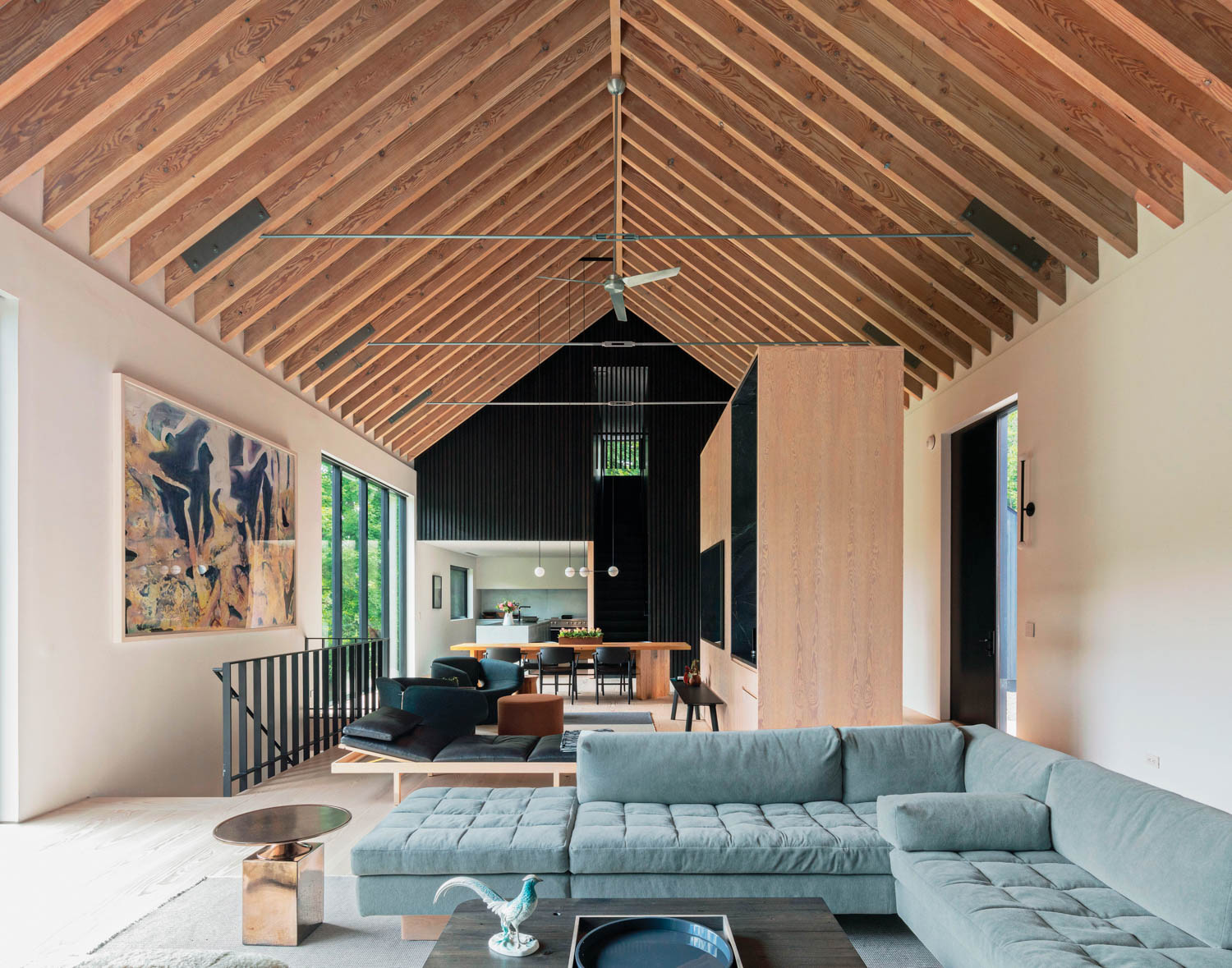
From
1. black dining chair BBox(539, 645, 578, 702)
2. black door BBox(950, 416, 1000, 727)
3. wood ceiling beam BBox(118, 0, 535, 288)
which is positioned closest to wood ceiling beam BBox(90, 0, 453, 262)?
wood ceiling beam BBox(118, 0, 535, 288)

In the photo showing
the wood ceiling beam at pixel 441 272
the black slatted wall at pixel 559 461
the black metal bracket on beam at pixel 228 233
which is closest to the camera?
the black metal bracket on beam at pixel 228 233

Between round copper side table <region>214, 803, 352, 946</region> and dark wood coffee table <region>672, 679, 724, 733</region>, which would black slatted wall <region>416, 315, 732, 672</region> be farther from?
round copper side table <region>214, 803, 352, 946</region>

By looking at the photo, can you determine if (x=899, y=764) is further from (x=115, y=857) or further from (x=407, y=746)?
(x=115, y=857)

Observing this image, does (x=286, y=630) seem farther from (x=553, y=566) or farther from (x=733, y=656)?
(x=553, y=566)

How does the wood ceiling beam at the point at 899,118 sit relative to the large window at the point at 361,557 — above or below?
above

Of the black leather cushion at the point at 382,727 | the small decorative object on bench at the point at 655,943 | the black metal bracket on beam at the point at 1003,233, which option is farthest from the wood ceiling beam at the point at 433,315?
the small decorative object on bench at the point at 655,943

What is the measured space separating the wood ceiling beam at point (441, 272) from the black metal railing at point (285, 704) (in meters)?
2.72

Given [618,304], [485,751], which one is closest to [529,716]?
[485,751]

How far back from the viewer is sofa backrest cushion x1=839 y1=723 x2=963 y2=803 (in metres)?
4.34

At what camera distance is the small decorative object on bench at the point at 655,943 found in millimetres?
2520

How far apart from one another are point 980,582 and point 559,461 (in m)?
7.14

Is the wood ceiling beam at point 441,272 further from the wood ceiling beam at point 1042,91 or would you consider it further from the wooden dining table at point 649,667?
the wooden dining table at point 649,667

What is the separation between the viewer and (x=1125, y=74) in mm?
4727

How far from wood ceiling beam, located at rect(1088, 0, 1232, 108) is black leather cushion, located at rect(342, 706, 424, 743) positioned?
17.5 ft
